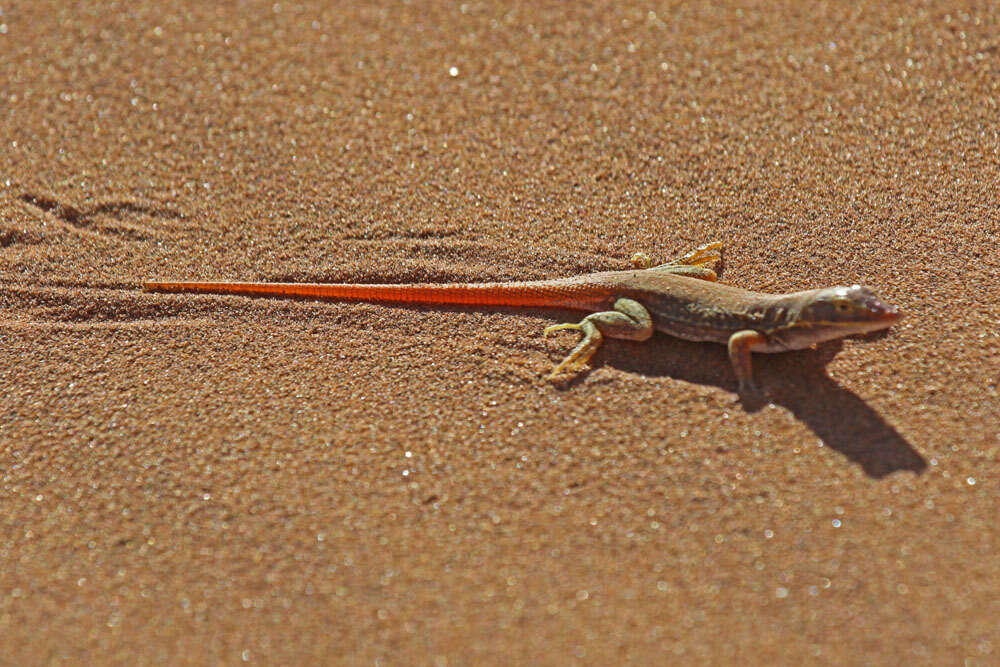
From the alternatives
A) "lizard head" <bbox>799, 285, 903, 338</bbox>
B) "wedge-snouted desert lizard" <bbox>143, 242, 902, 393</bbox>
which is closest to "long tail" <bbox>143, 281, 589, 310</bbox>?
"wedge-snouted desert lizard" <bbox>143, 242, 902, 393</bbox>

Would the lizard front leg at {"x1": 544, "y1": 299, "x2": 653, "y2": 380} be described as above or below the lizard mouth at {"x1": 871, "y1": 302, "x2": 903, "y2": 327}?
below

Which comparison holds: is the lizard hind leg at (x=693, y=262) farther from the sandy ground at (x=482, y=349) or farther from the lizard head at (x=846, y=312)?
the lizard head at (x=846, y=312)

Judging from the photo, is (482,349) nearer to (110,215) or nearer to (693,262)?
(693,262)

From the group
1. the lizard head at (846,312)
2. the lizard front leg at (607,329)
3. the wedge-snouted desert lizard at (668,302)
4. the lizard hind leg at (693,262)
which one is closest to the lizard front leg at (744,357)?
the wedge-snouted desert lizard at (668,302)

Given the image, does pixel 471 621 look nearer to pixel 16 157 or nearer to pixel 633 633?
pixel 633 633

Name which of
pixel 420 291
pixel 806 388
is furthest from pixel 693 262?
pixel 420 291

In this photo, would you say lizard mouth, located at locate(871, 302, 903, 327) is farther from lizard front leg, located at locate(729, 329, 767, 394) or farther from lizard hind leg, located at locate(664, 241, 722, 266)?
lizard hind leg, located at locate(664, 241, 722, 266)
